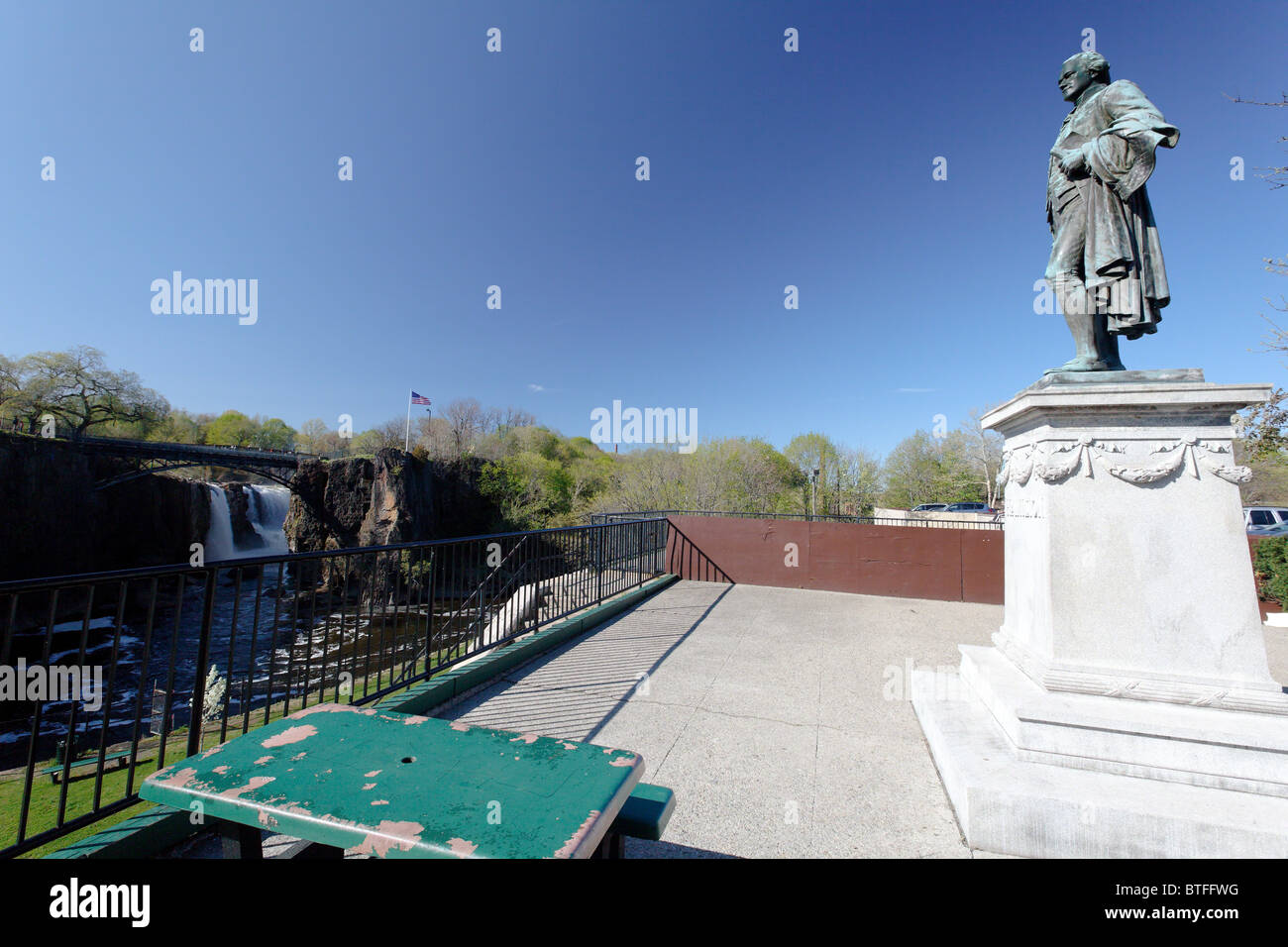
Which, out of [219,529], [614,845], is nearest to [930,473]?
[614,845]

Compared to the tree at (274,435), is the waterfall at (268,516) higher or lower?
lower

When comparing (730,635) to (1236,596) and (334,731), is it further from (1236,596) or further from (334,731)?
(334,731)

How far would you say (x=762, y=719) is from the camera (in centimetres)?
373

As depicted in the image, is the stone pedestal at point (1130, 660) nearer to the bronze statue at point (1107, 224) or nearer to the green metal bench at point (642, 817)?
the bronze statue at point (1107, 224)

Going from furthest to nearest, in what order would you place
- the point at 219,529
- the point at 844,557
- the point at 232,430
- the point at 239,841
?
1. the point at 232,430
2. the point at 219,529
3. the point at 844,557
4. the point at 239,841

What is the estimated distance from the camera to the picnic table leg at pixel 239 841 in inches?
56.0

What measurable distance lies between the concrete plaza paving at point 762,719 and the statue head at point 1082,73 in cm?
446

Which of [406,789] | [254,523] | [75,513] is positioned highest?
[75,513]

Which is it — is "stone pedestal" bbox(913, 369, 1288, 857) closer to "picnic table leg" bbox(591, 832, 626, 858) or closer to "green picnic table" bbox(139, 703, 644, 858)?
"picnic table leg" bbox(591, 832, 626, 858)

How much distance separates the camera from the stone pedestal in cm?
228

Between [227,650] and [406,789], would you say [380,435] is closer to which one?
[227,650]

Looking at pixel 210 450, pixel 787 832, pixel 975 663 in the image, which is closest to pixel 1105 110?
pixel 975 663

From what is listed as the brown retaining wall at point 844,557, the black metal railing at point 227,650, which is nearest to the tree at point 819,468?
the brown retaining wall at point 844,557

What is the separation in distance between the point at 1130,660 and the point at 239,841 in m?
3.89
